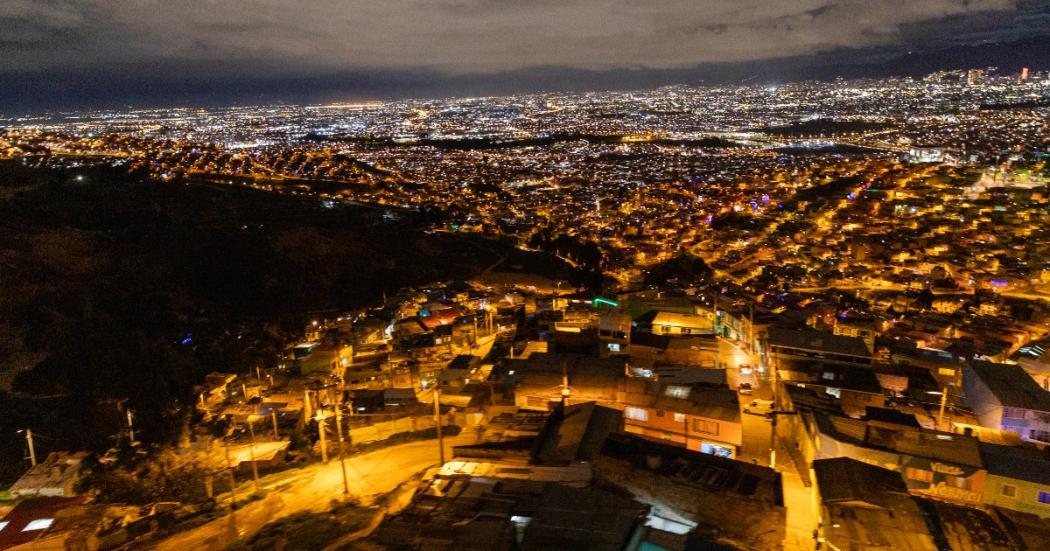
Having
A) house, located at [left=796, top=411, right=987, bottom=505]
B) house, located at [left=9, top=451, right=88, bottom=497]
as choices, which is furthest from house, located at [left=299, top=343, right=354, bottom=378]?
house, located at [left=796, top=411, right=987, bottom=505]

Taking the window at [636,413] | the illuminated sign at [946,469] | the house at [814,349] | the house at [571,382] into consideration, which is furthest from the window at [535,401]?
the illuminated sign at [946,469]

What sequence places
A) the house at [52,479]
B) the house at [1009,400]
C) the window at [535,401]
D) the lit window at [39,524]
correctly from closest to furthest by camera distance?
1. the lit window at [39,524]
2. the house at [52,479]
3. the house at [1009,400]
4. the window at [535,401]

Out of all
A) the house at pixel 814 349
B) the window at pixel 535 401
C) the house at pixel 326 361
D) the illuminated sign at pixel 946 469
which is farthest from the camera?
the house at pixel 326 361

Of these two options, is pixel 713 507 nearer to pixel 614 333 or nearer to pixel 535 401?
pixel 535 401

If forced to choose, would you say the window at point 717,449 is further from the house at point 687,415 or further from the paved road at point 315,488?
the paved road at point 315,488

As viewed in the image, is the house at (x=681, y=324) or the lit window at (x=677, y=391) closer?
the lit window at (x=677, y=391)

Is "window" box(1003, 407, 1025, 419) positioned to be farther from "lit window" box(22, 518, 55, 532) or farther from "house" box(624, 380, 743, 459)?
"lit window" box(22, 518, 55, 532)

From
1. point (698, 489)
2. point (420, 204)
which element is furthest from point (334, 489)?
point (420, 204)
